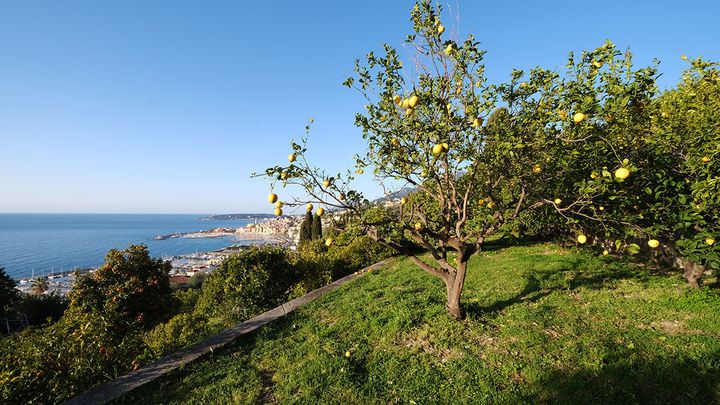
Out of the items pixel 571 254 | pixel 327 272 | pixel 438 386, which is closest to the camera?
pixel 438 386

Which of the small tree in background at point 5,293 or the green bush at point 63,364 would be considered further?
the small tree in background at point 5,293

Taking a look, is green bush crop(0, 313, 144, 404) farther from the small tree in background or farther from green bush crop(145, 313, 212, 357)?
the small tree in background

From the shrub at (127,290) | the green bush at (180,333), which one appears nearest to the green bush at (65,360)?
the green bush at (180,333)

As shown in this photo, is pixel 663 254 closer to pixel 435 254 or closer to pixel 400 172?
pixel 435 254

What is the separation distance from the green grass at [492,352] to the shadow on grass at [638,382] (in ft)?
0.04

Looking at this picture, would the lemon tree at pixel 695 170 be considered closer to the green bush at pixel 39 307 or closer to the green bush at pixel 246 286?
the green bush at pixel 246 286

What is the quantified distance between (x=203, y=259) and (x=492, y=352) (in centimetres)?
8760

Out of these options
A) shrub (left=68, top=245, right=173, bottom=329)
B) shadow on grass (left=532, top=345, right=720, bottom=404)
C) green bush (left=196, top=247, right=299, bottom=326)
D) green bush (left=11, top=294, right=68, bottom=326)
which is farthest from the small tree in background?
shadow on grass (left=532, top=345, right=720, bottom=404)

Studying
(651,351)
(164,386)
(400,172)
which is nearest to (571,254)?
(651,351)

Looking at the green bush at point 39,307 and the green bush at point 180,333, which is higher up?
the green bush at point 180,333

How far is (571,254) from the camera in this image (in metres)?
10.2

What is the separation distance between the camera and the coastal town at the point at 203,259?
495cm

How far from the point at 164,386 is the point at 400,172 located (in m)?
4.74

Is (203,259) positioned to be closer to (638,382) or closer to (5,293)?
(5,293)
